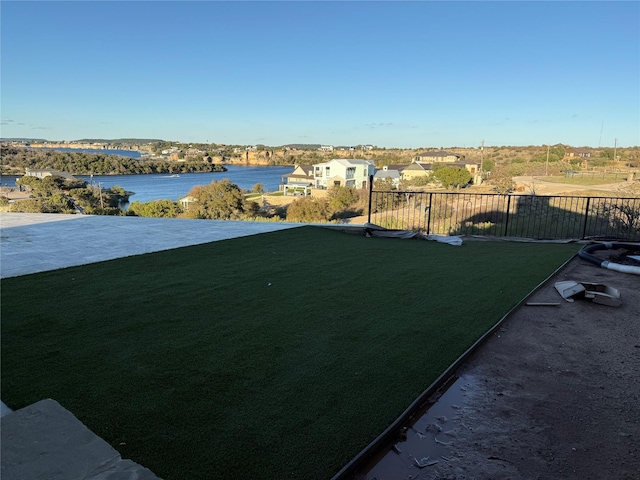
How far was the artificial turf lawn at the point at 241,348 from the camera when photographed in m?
1.81

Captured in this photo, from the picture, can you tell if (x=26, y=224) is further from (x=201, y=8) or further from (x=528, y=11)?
(x=528, y=11)

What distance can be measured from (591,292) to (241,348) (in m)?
3.83

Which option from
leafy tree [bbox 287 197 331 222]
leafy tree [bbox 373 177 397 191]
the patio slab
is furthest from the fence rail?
leafy tree [bbox 373 177 397 191]

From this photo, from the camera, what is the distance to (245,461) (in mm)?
1666

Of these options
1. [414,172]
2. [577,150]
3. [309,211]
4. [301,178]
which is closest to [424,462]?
[309,211]

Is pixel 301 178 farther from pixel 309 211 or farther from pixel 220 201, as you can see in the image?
pixel 309 211

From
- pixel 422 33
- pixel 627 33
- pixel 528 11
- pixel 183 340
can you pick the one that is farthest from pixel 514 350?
pixel 422 33

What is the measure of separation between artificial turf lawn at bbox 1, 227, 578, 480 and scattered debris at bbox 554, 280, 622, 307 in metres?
0.38

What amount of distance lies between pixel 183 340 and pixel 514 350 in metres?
2.54

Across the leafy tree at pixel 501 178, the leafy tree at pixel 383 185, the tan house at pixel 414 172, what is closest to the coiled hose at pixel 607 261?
the leafy tree at pixel 383 185

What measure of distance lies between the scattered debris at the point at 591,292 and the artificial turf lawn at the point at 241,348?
383mm

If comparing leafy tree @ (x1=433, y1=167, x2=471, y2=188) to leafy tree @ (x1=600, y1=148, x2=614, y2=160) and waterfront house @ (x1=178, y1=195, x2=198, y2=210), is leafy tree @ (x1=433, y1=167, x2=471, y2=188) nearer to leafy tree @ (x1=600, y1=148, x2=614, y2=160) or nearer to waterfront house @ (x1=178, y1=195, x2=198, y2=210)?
leafy tree @ (x1=600, y1=148, x2=614, y2=160)

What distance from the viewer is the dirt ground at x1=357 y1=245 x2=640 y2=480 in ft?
5.87

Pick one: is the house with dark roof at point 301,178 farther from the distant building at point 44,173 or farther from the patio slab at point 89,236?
the patio slab at point 89,236
